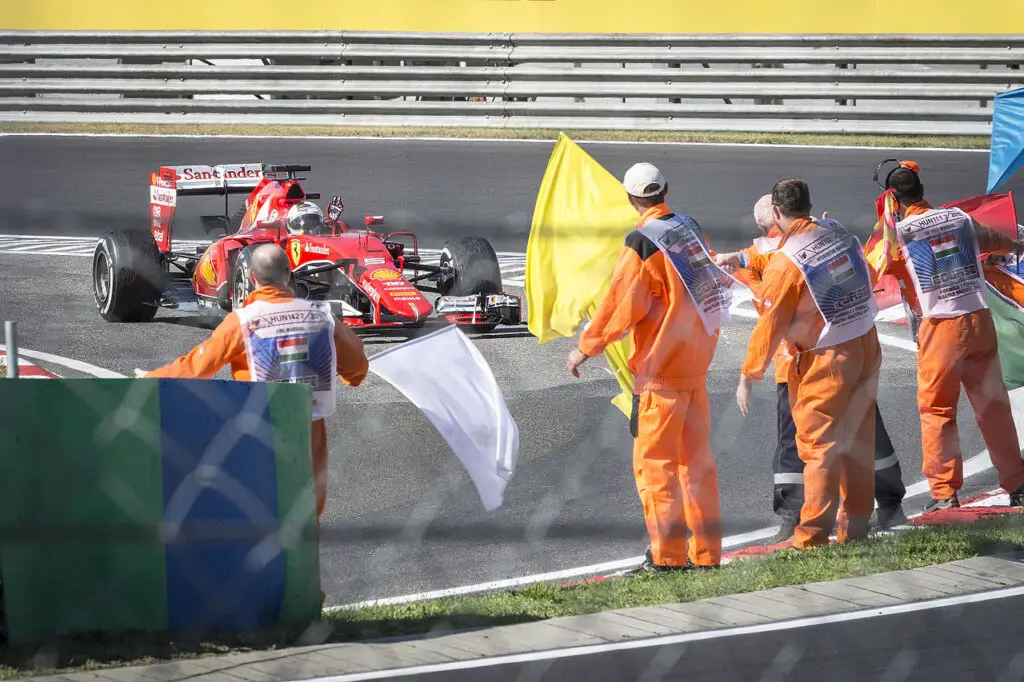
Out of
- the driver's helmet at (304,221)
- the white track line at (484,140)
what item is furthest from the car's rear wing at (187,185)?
the white track line at (484,140)

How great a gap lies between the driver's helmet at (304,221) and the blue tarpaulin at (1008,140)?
443 cm

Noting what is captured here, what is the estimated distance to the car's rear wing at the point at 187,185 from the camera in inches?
407

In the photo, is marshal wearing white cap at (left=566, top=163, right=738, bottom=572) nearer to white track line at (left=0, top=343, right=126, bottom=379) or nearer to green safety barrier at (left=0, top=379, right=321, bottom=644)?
green safety barrier at (left=0, top=379, right=321, bottom=644)

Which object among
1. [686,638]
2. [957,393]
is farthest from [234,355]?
[957,393]

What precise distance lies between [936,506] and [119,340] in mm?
5404

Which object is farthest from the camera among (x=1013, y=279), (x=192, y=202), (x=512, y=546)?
(x=192, y=202)

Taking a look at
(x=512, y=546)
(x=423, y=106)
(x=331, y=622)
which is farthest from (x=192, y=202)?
(x=331, y=622)

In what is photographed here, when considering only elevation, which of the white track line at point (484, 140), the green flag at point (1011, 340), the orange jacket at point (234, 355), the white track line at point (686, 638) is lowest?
the white track line at point (686, 638)

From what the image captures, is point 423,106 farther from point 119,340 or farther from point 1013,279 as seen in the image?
point 1013,279

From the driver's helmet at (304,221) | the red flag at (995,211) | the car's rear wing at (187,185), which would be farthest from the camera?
the car's rear wing at (187,185)

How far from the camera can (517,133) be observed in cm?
1788

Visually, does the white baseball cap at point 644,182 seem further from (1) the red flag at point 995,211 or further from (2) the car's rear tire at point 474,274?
(2) the car's rear tire at point 474,274

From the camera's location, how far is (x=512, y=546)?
20.3 feet

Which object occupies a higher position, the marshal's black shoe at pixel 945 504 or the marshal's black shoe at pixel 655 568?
the marshal's black shoe at pixel 945 504
